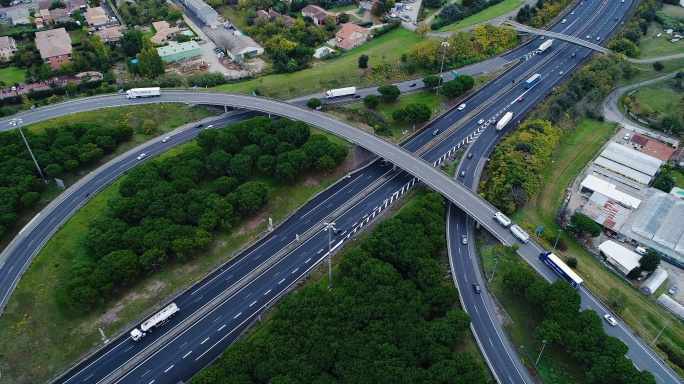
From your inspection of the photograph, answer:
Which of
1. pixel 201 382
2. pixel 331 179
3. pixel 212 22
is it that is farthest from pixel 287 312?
pixel 212 22

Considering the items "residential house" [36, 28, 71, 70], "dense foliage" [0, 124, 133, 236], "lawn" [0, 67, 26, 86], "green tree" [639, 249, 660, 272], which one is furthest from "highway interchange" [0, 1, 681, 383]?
"residential house" [36, 28, 71, 70]

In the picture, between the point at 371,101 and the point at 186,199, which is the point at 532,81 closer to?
the point at 371,101

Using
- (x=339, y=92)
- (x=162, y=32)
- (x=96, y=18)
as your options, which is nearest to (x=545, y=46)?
(x=339, y=92)

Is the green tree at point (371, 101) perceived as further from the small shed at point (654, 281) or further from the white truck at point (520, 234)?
the small shed at point (654, 281)

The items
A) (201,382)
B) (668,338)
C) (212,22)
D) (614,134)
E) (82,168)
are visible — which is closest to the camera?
(201,382)

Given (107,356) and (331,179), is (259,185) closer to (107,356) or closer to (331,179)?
(331,179)

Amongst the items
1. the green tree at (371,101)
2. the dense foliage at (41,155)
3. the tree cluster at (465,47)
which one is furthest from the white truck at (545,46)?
the dense foliage at (41,155)
